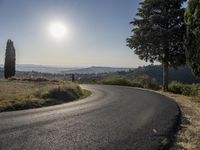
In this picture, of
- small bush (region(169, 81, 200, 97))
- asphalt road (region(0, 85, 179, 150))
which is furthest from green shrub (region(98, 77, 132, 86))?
asphalt road (region(0, 85, 179, 150))

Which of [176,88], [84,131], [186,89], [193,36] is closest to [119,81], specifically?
[176,88]

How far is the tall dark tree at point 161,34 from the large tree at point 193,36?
7.55 meters

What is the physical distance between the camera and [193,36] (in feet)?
74.0

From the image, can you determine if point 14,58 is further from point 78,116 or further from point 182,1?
point 78,116

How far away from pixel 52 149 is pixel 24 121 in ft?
12.6

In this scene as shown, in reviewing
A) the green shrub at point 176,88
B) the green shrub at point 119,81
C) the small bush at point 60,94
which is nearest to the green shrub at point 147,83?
the green shrub at point 119,81

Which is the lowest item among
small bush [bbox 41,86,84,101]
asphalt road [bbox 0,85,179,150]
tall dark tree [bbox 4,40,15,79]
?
asphalt road [bbox 0,85,179,150]

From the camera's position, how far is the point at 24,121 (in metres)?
10.6

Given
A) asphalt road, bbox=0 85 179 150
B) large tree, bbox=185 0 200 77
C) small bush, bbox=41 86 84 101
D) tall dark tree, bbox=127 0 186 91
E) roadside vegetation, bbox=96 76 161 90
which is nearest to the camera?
asphalt road, bbox=0 85 179 150

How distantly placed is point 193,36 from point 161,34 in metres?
8.28

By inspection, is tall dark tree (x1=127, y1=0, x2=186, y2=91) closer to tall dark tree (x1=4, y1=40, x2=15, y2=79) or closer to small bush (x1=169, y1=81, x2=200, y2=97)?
small bush (x1=169, y1=81, x2=200, y2=97)

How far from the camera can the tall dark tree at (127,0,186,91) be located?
31312mm

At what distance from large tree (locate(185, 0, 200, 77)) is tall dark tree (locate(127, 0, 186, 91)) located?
297 inches

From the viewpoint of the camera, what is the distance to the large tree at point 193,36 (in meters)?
20.5
